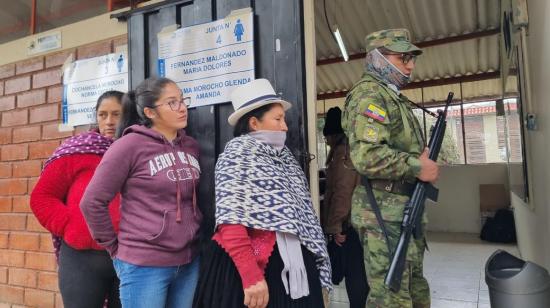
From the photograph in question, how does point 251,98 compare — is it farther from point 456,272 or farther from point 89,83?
point 456,272

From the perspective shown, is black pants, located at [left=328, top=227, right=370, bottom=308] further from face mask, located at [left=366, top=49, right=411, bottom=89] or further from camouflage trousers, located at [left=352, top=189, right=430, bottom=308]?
face mask, located at [left=366, top=49, right=411, bottom=89]

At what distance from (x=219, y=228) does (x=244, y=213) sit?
12cm

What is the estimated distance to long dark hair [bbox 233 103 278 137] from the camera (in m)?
1.60

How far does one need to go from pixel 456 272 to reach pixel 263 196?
11.7 feet

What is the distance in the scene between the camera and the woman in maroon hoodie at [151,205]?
4.88 feet

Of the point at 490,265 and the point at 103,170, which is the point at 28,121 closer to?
the point at 103,170

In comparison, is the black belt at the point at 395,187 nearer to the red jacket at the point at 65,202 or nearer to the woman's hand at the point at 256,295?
the woman's hand at the point at 256,295

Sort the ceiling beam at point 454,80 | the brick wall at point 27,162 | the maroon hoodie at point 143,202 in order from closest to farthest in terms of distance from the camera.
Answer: the maroon hoodie at point 143,202, the brick wall at point 27,162, the ceiling beam at point 454,80

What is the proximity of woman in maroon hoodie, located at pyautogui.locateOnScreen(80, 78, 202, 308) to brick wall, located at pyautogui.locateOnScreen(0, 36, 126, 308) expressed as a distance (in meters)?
1.16

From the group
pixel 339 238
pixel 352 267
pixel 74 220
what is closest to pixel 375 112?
pixel 339 238

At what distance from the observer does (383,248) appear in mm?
1730

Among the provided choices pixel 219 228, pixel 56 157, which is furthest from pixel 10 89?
pixel 219 228

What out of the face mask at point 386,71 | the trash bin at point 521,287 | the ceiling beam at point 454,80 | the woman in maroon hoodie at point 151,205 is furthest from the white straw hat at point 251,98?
the ceiling beam at point 454,80

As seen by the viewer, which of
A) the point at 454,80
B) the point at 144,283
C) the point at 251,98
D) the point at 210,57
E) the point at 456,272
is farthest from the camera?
the point at 454,80
